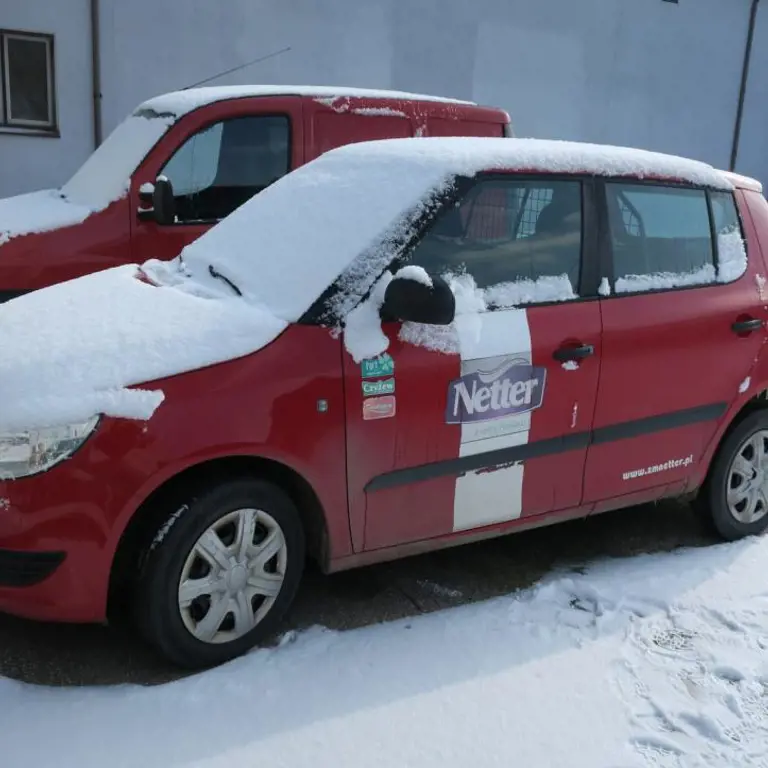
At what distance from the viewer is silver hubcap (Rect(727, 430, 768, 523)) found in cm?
435

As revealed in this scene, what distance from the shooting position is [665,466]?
13.2ft

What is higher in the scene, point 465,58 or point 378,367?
point 465,58

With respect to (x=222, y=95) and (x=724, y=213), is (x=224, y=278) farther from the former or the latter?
(x=222, y=95)

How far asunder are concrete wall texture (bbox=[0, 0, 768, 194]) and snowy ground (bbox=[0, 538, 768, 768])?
8695 millimetres

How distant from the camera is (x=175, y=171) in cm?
571

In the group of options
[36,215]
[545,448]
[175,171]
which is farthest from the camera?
[175,171]

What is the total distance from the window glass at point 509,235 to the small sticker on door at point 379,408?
51 centimetres

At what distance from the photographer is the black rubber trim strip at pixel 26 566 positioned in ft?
8.84

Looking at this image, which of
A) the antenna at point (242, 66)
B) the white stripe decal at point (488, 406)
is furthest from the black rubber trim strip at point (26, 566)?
the antenna at point (242, 66)

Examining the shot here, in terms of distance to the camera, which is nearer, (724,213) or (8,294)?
(724,213)

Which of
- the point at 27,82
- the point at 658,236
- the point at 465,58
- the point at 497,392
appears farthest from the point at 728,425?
the point at 465,58

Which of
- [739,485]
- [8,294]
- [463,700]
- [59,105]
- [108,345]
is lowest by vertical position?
[463,700]

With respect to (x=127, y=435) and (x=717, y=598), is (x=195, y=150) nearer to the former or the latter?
(x=127, y=435)

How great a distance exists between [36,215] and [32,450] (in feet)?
10.6
